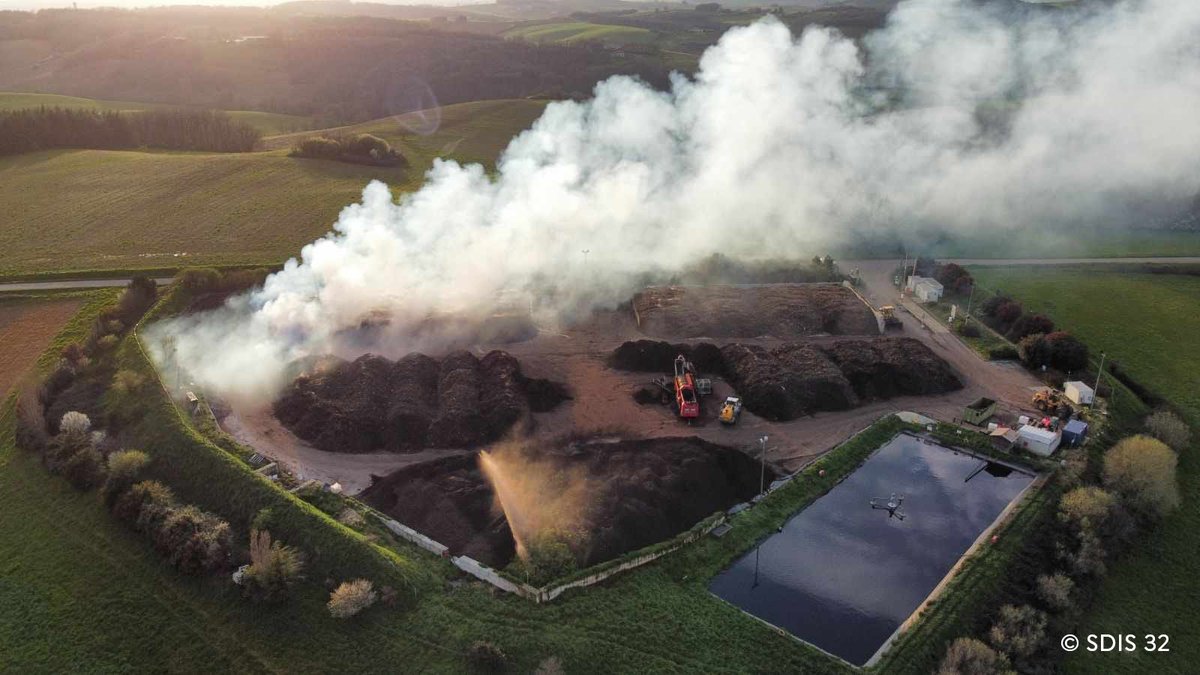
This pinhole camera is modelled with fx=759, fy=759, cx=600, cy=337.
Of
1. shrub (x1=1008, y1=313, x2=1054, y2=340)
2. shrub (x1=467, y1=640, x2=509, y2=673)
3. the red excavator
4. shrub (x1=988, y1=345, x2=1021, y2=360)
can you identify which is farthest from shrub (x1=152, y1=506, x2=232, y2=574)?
shrub (x1=1008, y1=313, x2=1054, y2=340)

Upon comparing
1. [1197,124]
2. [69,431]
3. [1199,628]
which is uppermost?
[1197,124]

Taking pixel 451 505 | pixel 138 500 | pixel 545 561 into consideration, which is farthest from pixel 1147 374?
pixel 138 500

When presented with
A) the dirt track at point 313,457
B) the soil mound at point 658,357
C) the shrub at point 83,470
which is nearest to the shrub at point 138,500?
the shrub at point 83,470

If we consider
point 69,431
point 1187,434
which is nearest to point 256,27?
point 69,431

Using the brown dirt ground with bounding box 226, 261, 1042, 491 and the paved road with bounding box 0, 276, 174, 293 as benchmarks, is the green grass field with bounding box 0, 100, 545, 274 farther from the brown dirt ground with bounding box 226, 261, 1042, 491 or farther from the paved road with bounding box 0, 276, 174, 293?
the brown dirt ground with bounding box 226, 261, 1042, 491

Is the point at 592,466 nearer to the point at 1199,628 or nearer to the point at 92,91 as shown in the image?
the point at 1199,628

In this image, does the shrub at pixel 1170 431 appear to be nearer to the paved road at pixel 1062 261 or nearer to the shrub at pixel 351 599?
the paved road at pixel 1062 261
